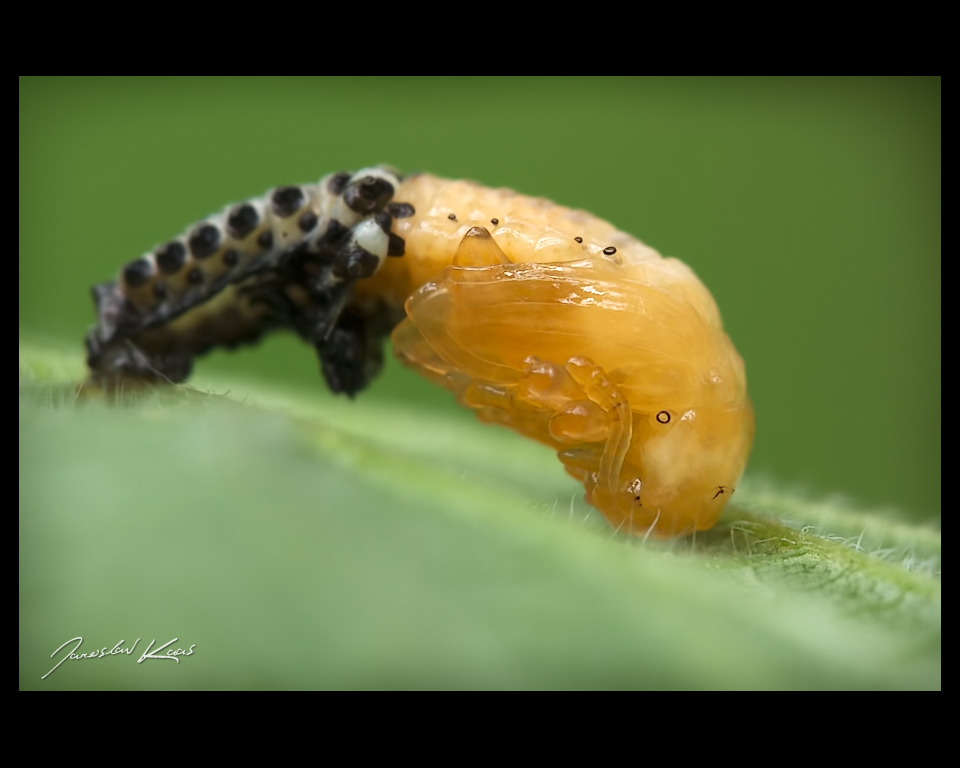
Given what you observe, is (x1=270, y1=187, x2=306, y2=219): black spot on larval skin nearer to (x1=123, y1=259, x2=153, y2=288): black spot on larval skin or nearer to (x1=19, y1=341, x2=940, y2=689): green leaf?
(x1=123, y1=259, x2=153, y2=288): black spot on larval skin

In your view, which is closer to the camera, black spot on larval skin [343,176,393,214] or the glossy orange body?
the glossy orange body

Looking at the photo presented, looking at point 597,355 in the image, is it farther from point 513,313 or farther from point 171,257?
point 171,257

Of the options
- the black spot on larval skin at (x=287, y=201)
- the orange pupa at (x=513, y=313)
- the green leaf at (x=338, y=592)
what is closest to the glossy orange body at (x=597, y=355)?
the orange pupa at (x=513, y=313)

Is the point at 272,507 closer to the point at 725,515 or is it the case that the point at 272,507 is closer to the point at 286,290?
the point at 725,515

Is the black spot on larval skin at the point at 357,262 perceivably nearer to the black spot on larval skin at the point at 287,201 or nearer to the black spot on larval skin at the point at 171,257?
the black spot on larval skin at the point at 287,201

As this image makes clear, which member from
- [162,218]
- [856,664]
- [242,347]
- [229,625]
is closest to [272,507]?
[229,625]

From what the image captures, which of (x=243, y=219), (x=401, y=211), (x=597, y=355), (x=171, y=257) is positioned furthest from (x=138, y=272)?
(x=597, y=355)
